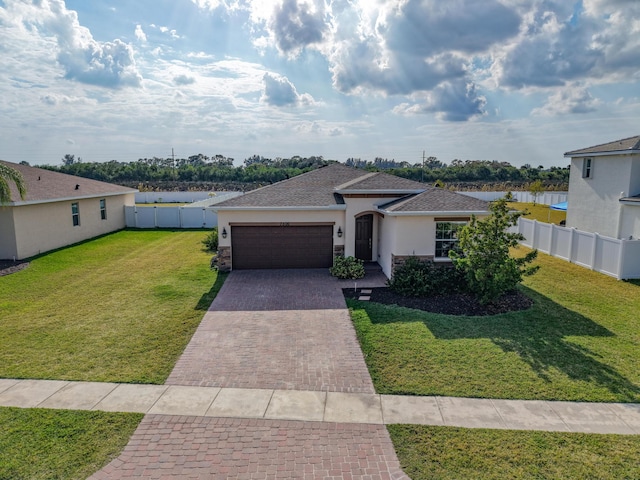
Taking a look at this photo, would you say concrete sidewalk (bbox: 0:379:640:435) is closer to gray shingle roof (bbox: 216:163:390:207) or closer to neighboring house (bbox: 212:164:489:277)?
neighboring house (bbox: 212:164:489:277)

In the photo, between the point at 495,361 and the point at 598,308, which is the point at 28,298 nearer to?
the point at 495,361

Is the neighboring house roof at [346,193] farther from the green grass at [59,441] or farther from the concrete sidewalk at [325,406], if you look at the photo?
the green grass at [59,441]

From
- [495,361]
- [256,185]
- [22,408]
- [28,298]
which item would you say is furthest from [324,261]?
[256,185]

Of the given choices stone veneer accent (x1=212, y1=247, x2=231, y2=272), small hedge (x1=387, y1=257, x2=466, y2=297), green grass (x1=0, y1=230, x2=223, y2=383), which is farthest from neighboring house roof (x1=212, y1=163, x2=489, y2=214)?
green grass (x1=0, y1=230, x2=223, y2=383)

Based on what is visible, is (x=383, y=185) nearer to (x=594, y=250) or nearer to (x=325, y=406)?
(x=594, y=250)

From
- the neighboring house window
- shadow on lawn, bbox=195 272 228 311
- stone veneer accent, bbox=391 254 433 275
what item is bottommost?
shadow on lawn, bbox=195 272 228 311

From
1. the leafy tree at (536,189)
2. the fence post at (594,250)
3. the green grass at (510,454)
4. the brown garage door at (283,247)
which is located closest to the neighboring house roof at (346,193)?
the brown garage door at (283,247)

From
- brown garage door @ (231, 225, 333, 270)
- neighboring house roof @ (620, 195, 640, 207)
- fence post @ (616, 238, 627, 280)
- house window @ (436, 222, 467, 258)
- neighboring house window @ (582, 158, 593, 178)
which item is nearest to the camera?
house window @ (436, 222, 467, 258)
